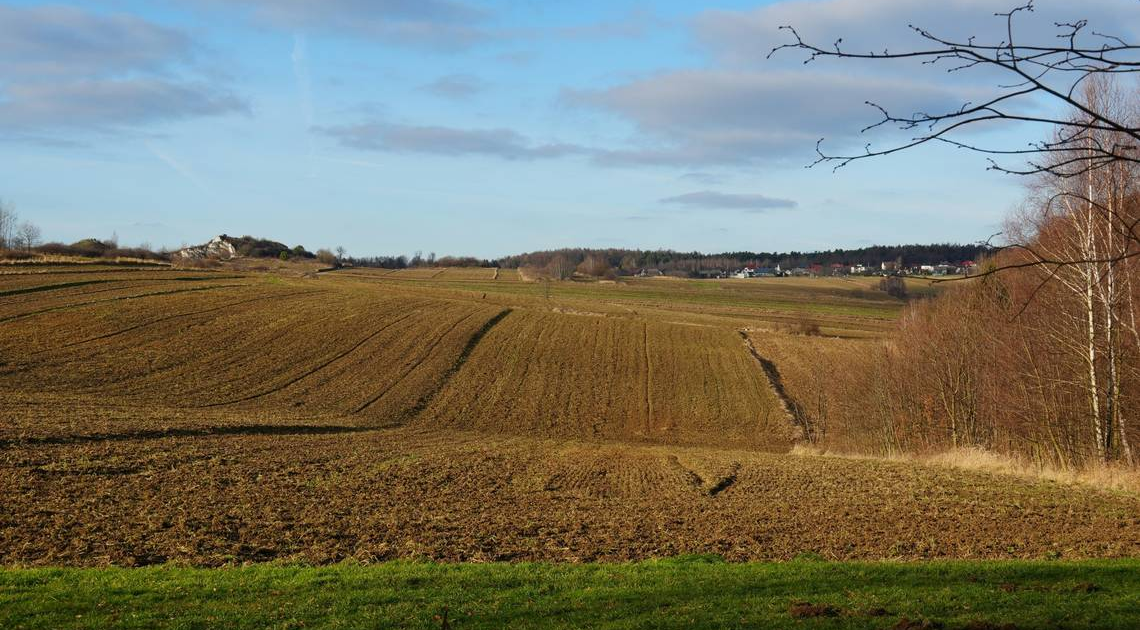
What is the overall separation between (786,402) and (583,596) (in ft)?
131

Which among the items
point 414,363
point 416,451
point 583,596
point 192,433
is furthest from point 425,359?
point 583,596

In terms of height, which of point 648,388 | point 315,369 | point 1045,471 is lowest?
point 648,388

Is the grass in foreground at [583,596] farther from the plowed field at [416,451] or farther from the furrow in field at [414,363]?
the furrow in field at [414,363]

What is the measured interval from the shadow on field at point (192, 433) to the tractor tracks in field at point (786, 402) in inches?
829

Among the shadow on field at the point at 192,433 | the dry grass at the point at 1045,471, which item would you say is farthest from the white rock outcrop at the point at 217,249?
the dry grass at the point at 1045,471

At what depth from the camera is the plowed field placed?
45.9ft

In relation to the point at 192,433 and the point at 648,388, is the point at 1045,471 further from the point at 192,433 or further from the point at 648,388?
the point at 648,388

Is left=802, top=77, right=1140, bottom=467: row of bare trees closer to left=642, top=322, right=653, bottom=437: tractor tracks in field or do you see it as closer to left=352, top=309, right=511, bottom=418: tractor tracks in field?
left=642, top=322, right=653, bottom=437: tractor tracks in field

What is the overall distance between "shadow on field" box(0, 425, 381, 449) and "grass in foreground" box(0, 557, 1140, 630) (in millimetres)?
11443

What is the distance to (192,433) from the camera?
24391mm

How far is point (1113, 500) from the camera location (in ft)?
56.2

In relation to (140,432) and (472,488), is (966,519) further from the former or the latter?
(140,432)

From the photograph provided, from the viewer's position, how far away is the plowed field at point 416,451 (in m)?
14.0

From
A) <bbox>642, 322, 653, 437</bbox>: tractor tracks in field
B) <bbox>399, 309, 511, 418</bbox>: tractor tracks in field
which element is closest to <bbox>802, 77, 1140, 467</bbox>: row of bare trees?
<bbox>642, 322, 653, 437</bbox>: tractor tracks in field
